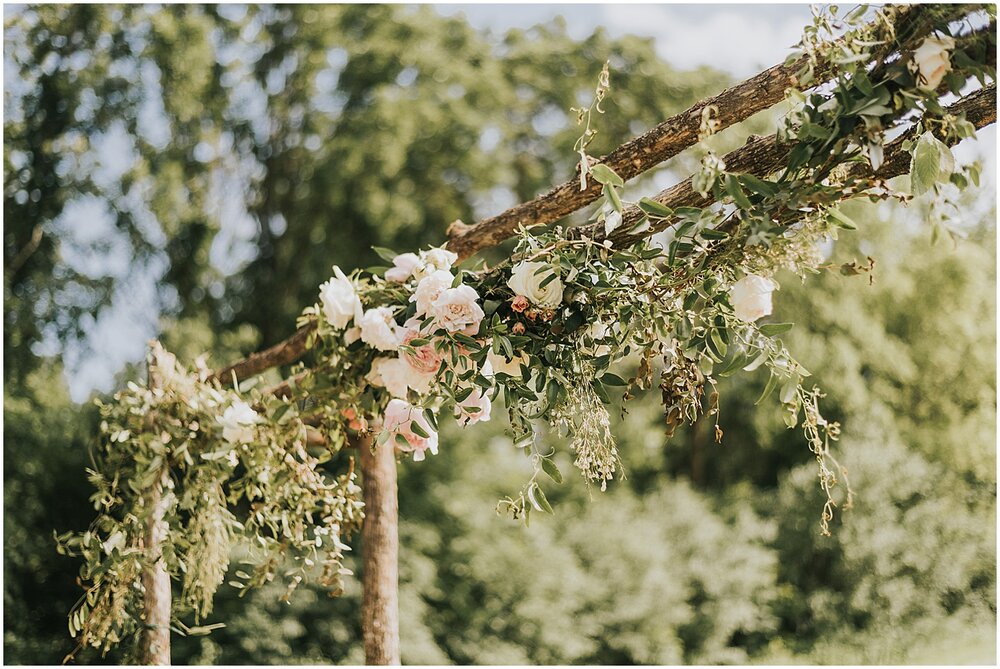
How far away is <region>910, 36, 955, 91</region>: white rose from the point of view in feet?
3.22

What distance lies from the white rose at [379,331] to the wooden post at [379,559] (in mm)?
588

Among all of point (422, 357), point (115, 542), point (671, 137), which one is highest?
point (671, 137)

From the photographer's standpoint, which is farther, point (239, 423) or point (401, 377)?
point (239, 423)

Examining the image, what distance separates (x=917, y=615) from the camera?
6.93 metres

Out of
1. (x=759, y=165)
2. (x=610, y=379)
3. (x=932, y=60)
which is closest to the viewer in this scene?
(x=932, y=60)

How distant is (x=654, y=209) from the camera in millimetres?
1154

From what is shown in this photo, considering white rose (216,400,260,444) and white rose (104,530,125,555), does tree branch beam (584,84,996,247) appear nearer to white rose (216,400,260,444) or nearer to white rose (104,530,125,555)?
white rose (216,400,260,444)

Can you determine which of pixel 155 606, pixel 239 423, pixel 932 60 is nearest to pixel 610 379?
pixel 932 60

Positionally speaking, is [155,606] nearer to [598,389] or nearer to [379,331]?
[379,331]

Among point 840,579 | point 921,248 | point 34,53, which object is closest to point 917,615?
point 840,579

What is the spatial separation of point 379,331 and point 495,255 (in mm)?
5943

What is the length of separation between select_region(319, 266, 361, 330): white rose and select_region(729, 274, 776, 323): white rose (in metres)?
0.76

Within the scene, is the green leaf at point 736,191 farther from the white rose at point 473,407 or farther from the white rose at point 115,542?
the white rose at point 115,542

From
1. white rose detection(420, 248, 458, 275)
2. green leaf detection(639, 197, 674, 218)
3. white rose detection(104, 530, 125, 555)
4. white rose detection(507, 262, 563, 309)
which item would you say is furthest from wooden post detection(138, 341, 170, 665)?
green leaf detection(639, 197, 674, 218)
